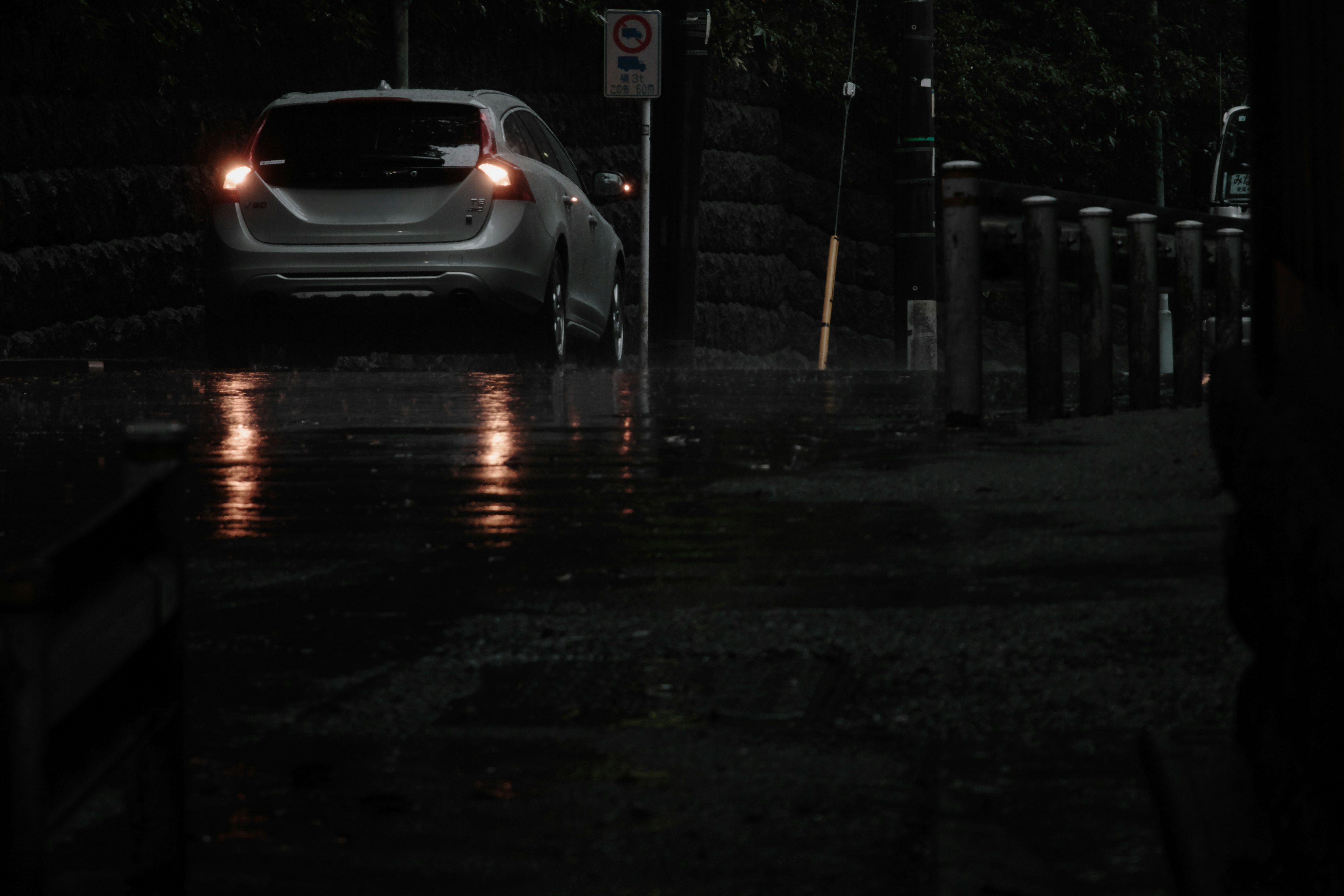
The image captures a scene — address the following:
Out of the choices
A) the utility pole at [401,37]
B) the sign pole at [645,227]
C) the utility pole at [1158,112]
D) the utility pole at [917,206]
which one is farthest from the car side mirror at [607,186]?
the utility pole at [1158,112]

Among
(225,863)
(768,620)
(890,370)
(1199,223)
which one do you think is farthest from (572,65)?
(225,863)

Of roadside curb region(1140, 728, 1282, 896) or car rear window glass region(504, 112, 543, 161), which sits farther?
car rear window glass region(504, 112, 543, 161)

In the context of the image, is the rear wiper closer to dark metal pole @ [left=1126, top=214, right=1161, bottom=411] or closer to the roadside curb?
dark metal pole @ [left=1126, top=214, right=1161, bottom=411]

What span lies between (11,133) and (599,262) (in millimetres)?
4042

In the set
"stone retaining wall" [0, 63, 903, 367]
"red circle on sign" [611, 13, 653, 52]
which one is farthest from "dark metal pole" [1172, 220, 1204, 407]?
"red circle on sign" [611, 13, 653, 52]

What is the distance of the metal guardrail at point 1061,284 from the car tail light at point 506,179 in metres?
4.19

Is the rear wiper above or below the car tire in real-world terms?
above

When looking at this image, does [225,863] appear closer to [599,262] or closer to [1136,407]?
[1136,407]

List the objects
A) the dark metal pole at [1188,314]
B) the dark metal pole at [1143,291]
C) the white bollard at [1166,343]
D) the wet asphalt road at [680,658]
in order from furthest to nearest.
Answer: the white bollard at [1166,343] → the dark metal pole at [1188,314] → the dark metal pole at [1143,291] → the wet asphalt road at [680,658]

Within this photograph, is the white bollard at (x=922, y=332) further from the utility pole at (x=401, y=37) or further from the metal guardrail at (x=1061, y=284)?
the metal guardrail at (x=1061, y=284)

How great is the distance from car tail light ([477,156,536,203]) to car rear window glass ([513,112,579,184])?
45.5 inches

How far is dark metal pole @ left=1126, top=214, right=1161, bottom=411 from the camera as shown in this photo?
31.9 feet

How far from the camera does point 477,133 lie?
13.2 m

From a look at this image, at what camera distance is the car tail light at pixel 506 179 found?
43.2ft
